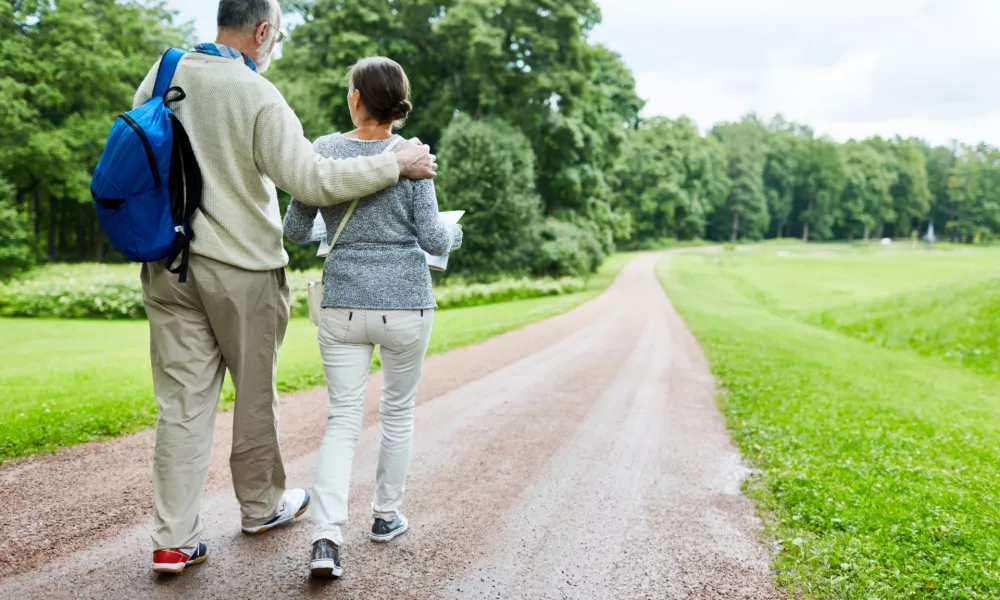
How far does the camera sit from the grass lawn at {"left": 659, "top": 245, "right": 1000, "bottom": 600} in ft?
10.6

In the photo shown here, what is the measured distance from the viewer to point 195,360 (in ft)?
9.02

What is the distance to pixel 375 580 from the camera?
109 inches

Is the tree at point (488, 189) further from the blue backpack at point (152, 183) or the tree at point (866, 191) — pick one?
the tree at point (866, 191)

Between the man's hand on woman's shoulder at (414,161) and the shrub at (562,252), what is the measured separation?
2326cm

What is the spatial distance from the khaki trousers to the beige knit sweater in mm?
155

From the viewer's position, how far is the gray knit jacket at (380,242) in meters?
2.80

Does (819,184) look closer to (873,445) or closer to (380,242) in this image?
(873,445)

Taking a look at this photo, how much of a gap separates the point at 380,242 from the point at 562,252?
78.3 ft

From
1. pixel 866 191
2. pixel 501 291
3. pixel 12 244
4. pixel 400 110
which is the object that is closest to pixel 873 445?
pixel 400 110

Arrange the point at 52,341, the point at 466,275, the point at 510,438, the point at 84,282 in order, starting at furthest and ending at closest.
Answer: the point at 466,275, the point at 84,282, the point at 52,341, the point at 510,438

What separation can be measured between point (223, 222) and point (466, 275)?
21529 millimetres

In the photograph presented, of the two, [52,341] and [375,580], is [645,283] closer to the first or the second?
[52,341]

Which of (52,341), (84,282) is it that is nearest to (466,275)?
(84,282)

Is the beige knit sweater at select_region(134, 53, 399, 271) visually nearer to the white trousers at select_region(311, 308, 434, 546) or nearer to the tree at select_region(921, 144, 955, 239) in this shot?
the white trousers at select_region(311, 308, 434, 546)
